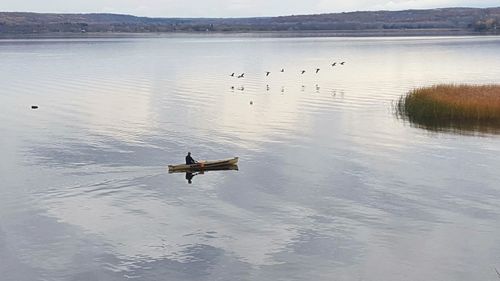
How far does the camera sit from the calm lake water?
2798 centimetres

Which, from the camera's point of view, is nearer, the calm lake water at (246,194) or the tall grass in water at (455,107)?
the calm lake water at (246,194)

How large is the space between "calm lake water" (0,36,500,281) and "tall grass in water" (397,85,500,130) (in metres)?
1.75

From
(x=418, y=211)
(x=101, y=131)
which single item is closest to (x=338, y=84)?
(x=101, y=131)

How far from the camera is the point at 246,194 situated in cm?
3728

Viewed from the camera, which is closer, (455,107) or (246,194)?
(246,194)

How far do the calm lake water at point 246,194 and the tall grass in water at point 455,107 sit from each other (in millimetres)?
1753

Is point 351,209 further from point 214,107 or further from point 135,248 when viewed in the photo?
point 214,107

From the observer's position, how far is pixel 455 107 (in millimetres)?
55719

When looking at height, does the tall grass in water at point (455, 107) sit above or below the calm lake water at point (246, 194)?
above

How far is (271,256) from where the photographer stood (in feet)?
93.5

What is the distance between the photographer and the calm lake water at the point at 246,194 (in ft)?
91.8

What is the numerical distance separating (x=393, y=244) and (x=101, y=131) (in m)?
31.9

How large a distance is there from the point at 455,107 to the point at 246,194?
24.3 meters

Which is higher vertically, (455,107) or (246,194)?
(455,107)
